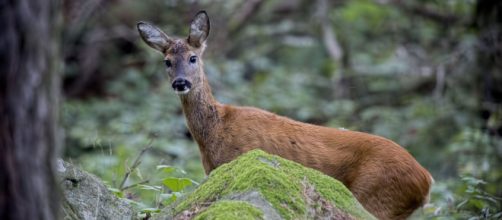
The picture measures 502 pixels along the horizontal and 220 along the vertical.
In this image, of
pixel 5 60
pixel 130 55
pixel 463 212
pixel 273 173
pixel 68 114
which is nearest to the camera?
pixel 5 60

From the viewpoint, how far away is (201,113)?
7.15 m

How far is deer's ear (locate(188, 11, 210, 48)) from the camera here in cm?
767

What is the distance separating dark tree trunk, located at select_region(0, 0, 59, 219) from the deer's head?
4017mm

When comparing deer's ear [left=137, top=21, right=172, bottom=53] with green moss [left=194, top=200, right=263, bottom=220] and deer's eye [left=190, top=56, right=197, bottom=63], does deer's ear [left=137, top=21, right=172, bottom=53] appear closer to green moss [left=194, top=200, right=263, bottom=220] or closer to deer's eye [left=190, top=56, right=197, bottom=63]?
deer's eye [left=190, top=56, right=197, bottom=63]

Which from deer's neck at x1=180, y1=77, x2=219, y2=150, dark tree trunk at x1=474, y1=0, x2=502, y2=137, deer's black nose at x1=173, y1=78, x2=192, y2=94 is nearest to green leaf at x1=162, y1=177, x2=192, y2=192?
deer's neck at x1=180, y1=77, x2=219, y2=150

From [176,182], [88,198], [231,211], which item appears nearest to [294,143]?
[176,182]

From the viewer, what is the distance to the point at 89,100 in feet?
47.0

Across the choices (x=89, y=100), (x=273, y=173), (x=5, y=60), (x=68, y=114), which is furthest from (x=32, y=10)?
(x=89, y=100)

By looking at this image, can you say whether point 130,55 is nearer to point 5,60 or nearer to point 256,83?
point 256,83

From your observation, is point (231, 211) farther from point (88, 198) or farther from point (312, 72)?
point (312, 72)

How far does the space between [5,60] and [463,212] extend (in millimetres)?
4487

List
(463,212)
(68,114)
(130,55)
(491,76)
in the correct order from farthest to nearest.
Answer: (130,55), (68,114), (491,76), (463,212)

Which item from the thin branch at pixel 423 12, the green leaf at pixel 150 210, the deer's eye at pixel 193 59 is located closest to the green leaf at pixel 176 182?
the green leaf at pixel 150 210

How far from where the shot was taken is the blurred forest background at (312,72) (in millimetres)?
10977
